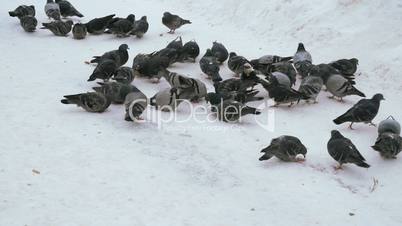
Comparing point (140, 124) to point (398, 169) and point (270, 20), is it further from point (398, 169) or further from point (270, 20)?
point (270, 20)

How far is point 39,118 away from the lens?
623 centimetres

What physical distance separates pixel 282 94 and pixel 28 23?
5.43 m

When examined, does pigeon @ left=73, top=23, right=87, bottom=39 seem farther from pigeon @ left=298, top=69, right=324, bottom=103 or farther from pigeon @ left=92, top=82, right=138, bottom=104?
pigeon @ left=298, top=69, right=324, bottom=103

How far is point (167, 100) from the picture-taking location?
685 centimetres

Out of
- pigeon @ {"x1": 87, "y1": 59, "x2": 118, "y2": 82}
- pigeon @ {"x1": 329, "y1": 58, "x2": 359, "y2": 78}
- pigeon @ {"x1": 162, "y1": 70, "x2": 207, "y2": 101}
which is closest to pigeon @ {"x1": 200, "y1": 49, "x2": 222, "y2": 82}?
pigeon @ {"x1": 162, "y1": 70, "x2": 207, "y2": 101}

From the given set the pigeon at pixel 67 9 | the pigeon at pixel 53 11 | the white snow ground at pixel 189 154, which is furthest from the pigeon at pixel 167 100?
the pigeon at pixel 67 9

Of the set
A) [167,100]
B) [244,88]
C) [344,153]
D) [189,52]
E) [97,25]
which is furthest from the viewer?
[97,25]

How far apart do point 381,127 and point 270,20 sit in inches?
167

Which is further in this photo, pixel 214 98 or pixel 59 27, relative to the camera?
pixel 59 27

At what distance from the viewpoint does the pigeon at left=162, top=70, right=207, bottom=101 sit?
7.05 metres

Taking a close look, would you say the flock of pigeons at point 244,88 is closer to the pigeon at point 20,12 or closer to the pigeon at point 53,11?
the pigeon at point 53,11

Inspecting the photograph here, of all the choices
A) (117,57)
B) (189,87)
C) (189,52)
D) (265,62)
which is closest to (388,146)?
(189,87)

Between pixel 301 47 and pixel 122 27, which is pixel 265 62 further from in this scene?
pixel 122 27

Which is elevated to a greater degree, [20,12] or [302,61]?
[20,12]
